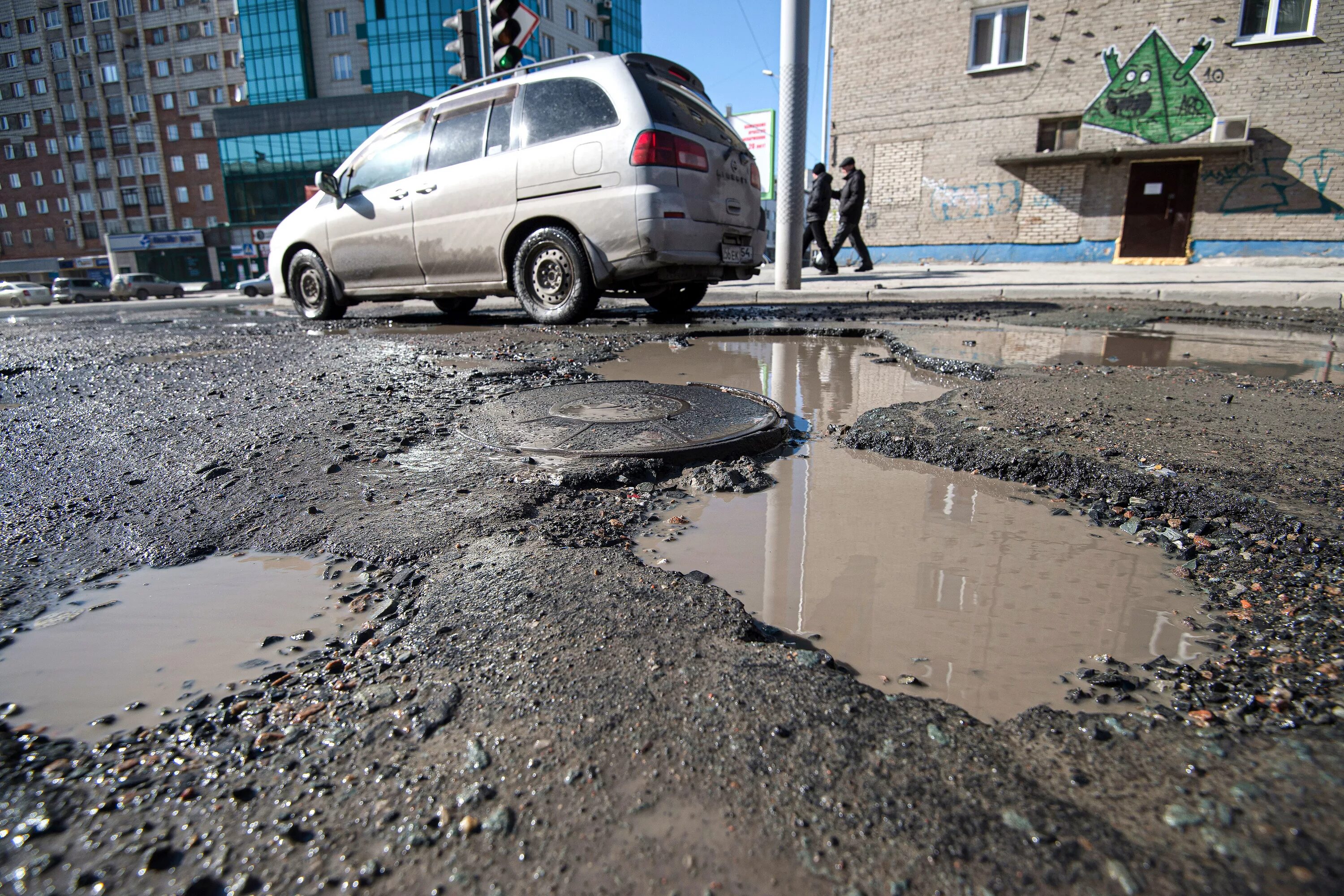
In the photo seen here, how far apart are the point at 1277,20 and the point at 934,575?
63.7 ft

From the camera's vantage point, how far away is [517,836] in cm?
94

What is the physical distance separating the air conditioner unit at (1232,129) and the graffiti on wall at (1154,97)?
1.11 ft

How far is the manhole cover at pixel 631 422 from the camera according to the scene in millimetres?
2562

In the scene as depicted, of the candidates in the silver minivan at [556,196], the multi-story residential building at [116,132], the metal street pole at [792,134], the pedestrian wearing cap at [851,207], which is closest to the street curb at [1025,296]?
the metal street pole at [792,134]

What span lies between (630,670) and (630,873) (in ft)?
1.41

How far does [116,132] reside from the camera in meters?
56.5

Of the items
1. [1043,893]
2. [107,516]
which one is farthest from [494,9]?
[1043,893]

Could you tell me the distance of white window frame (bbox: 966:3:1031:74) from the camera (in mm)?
16281

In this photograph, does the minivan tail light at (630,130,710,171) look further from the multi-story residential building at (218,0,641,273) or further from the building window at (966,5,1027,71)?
the multi-story residential building at (218,0,641,273)

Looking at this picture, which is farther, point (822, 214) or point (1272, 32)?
point (1272, 32)

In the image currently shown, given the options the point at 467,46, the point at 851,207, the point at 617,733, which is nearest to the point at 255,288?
the point at 467,46

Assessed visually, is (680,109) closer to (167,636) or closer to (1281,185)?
(167,636)

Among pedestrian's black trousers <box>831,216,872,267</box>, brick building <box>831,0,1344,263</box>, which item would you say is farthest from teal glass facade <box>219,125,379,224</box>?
pedestrian's black trousers <box>831,216,872,267</box>

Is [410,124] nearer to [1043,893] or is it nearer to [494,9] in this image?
[494,9]
